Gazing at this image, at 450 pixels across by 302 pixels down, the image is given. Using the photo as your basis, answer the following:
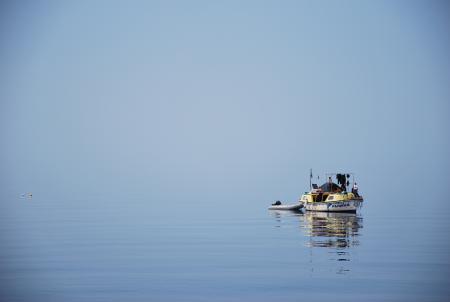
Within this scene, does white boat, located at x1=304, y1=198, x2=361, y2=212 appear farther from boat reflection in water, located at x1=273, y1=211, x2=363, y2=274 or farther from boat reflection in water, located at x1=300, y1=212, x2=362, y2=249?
boat reflection in water, located at x1=273, y1=211, x2=363, y2=274

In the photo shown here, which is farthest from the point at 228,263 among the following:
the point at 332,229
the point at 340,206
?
the point at 340,206

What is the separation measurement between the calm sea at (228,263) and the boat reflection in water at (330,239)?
0.12 m

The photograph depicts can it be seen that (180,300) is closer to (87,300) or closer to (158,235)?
(87,300)

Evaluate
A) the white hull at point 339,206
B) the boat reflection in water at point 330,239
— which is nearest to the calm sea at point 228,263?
the boat reflection in water at point 330,239

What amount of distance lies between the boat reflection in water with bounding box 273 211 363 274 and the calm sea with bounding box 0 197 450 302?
0.12 metres

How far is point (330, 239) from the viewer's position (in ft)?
242

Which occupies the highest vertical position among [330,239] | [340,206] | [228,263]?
[340,206]

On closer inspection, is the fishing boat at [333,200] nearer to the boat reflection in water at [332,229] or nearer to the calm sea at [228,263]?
the boat reflection in water at [332,229]

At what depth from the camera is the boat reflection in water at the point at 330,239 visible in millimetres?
55034

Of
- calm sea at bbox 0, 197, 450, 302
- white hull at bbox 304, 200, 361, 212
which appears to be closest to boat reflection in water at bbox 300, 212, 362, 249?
calm sea at bbox 0, 197, 450, 302

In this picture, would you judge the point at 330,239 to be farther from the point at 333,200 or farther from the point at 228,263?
the point at 333,200

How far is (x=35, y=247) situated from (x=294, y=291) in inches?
1393

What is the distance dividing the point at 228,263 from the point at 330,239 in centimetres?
2018

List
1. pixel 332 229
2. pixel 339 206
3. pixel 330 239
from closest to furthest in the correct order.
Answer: pixel 330 239 < pixel 332 229 < pixel 339 206
